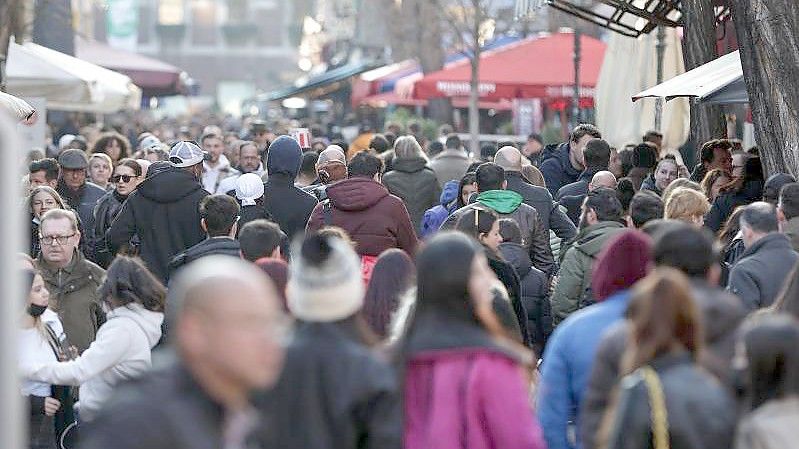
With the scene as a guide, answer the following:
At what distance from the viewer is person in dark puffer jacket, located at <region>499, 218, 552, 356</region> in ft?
32.6

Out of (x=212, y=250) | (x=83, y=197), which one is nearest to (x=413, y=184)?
(x=83, y=197)

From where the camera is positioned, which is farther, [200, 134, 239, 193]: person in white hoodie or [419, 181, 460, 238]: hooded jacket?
[200, 134, 239, 193]: person in white hoodie

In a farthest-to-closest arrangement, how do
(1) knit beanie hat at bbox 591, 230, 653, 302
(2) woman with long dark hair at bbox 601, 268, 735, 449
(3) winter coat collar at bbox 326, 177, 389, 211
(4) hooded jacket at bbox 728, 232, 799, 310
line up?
(3) winter coat collar at bbox 326, 177, 389, 211
(4) hooded jacket at bbox 728, 232, 799, 310
(1) knit beanie hat at bbox 591, 230, 653, 302
(2) woman with long dark hair at bbox 601, 268, 735, 449

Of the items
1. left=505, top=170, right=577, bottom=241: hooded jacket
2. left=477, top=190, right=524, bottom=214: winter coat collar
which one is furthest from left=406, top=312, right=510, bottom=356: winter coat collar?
left=505, top=170, right=577, bottom=241: hooded jacket

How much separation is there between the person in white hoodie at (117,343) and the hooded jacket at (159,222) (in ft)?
9.67

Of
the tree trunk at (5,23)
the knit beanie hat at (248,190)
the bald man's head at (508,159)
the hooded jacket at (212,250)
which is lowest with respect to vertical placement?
the hooded jacket at (212,250)

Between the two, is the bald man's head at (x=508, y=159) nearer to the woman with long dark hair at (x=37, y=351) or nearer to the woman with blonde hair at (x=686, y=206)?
the woman with blonde hair at (x=686, y=206)

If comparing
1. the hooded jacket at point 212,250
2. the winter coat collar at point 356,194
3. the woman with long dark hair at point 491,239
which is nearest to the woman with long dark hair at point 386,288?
the woman with long dark hair at point 491,239

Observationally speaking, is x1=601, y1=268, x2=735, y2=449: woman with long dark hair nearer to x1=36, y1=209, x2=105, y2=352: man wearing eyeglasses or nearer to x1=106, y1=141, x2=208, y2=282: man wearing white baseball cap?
x1=36, y1=209, x2=105, y2=352: man wearing eyeglasses

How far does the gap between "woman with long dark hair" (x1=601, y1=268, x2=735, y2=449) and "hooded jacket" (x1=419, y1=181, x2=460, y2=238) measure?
279 inches

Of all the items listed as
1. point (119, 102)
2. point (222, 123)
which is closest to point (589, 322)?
point (119, 102)

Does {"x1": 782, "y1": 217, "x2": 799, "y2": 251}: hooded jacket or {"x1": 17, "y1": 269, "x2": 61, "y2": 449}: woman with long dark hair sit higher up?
{"x1": 782, "y1": 217, "x2": 799, "y2": 251}: hooded jacket

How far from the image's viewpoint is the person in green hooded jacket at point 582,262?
375 inches

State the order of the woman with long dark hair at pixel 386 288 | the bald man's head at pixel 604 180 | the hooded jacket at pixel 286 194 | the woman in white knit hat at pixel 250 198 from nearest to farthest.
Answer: the woman with long dark hair at pixel 386 288
the woman in white knit hat at pixel 250 198
the hooded jacket at pixel 286 194
the bald man's head at pixel 604 180
